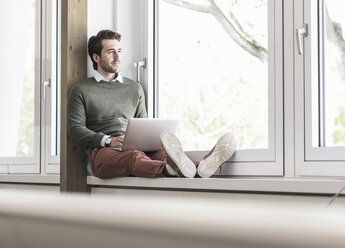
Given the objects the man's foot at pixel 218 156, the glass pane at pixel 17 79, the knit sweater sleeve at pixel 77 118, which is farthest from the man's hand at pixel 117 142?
the glass pane at pixel 17 79

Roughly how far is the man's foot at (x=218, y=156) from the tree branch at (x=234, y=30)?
0.43m

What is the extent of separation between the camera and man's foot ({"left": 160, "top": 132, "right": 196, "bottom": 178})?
289cm

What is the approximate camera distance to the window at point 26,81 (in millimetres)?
4281

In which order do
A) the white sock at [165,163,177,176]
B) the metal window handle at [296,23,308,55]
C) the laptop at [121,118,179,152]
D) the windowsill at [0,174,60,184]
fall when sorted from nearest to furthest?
the metal window handle at [296,23,308,55] < the white sock at [165,163,177,176] < the laptop at [121,118,179,152] < the windowsill at [0,174,60,184]

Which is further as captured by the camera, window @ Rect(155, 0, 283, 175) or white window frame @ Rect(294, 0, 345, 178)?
window @ Rect(155, 0, 283, 175)

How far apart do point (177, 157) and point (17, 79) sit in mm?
2249

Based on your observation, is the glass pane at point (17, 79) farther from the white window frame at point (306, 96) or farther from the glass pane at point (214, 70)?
the white window frame at point (306, 96)

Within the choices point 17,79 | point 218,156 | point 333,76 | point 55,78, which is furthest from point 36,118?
point 333,76

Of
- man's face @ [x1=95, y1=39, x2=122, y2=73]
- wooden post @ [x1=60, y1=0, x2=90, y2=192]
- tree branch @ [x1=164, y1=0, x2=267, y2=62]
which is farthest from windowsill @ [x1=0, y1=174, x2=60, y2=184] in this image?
tree branch @ [x1=164, y1=0, x2=267, y2=62]

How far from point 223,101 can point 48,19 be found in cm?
161

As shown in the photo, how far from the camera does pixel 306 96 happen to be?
9.00ft

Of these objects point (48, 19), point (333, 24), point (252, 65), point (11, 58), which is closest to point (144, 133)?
point (252, 65)

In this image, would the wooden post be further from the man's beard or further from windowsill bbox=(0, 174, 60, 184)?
windowsill bbox=(0, 174, 60, 184)

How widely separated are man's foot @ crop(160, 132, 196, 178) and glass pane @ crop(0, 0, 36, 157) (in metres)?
1.82
